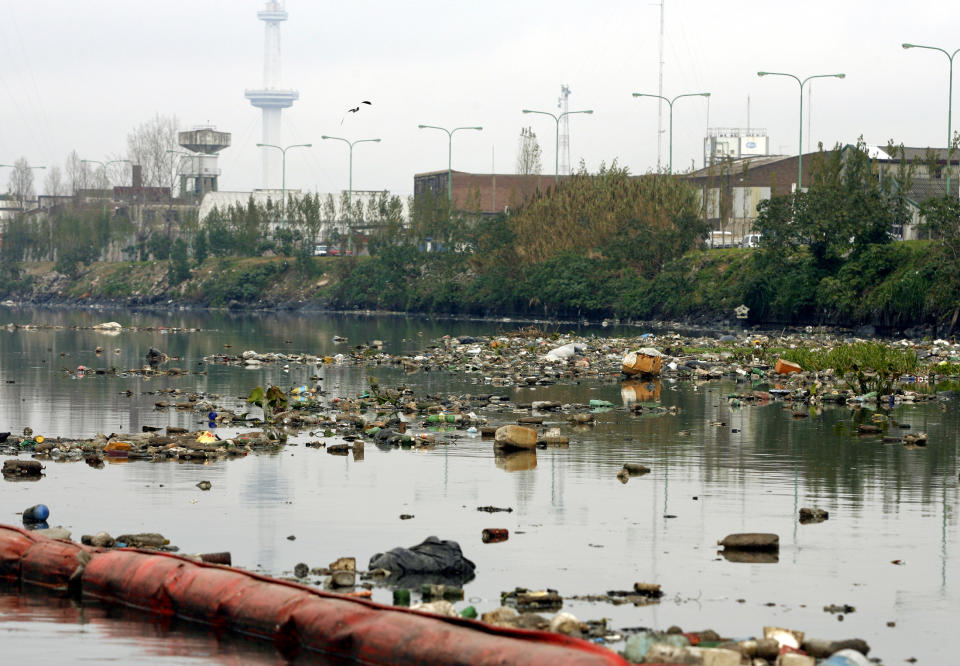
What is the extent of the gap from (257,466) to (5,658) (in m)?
8.64

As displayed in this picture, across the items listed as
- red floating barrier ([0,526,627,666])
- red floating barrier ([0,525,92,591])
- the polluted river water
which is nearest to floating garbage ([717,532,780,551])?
the polluted river water

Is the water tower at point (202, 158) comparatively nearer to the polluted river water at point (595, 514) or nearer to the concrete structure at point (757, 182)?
the concrete structure at point (757, 182)

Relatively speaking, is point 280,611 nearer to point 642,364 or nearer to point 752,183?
point 642,364

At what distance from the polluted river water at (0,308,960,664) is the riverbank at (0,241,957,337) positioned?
1159 inches

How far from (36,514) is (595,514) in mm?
5561

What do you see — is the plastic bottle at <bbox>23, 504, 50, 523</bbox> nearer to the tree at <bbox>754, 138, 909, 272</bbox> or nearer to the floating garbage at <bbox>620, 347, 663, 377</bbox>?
the floating garbage at <bbox>620, 347, 663, 377</bbox>

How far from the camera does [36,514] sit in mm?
13172

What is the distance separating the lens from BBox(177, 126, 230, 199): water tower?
156m

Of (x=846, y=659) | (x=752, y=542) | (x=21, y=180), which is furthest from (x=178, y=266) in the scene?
(x=846, y=659)

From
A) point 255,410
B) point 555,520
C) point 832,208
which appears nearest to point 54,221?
point 832,208

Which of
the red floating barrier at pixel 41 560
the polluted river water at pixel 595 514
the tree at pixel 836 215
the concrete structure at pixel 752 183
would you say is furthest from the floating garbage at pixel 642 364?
the concrete structure at pixel 752 183

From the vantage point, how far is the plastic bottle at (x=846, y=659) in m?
8.28

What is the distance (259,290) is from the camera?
336ft

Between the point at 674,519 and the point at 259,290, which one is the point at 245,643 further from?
the point at 259,290
